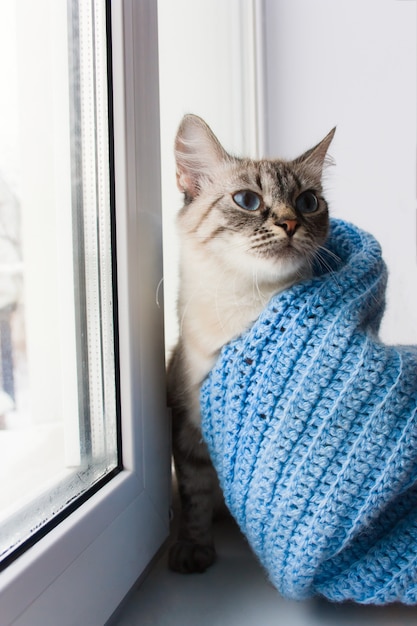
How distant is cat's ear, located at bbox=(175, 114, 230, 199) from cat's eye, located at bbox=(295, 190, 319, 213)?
0.55 ft

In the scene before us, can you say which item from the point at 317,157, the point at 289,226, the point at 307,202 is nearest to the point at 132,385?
the point at 289,226

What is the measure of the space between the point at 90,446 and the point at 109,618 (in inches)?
9.6

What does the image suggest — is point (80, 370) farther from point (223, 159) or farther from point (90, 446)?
point (223, 159)

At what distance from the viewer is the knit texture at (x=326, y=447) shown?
0.65 m

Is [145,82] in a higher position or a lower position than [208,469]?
higher

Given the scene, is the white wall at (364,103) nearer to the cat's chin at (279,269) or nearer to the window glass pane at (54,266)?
the cat's chin at (279,269)

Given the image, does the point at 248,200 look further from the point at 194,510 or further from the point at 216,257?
the point at 194,510

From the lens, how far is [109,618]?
2.34ft

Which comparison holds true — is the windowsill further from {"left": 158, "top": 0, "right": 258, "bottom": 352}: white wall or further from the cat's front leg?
{"left": 158, "top": 0, "right": 258, "bottom": 352}: white wall

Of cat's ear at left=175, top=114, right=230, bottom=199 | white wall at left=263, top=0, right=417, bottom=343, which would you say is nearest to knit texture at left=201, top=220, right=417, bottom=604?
cat's ear at left=175, top=114, right=230, bottom=199

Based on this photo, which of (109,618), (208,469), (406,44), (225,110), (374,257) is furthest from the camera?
(225,110)

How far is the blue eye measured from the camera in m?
0.89

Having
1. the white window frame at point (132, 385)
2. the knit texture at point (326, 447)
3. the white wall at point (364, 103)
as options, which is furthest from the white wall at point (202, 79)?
the knit texture at point (326, 447)

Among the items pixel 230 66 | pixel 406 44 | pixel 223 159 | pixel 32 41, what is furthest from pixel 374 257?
pixel 230 66
